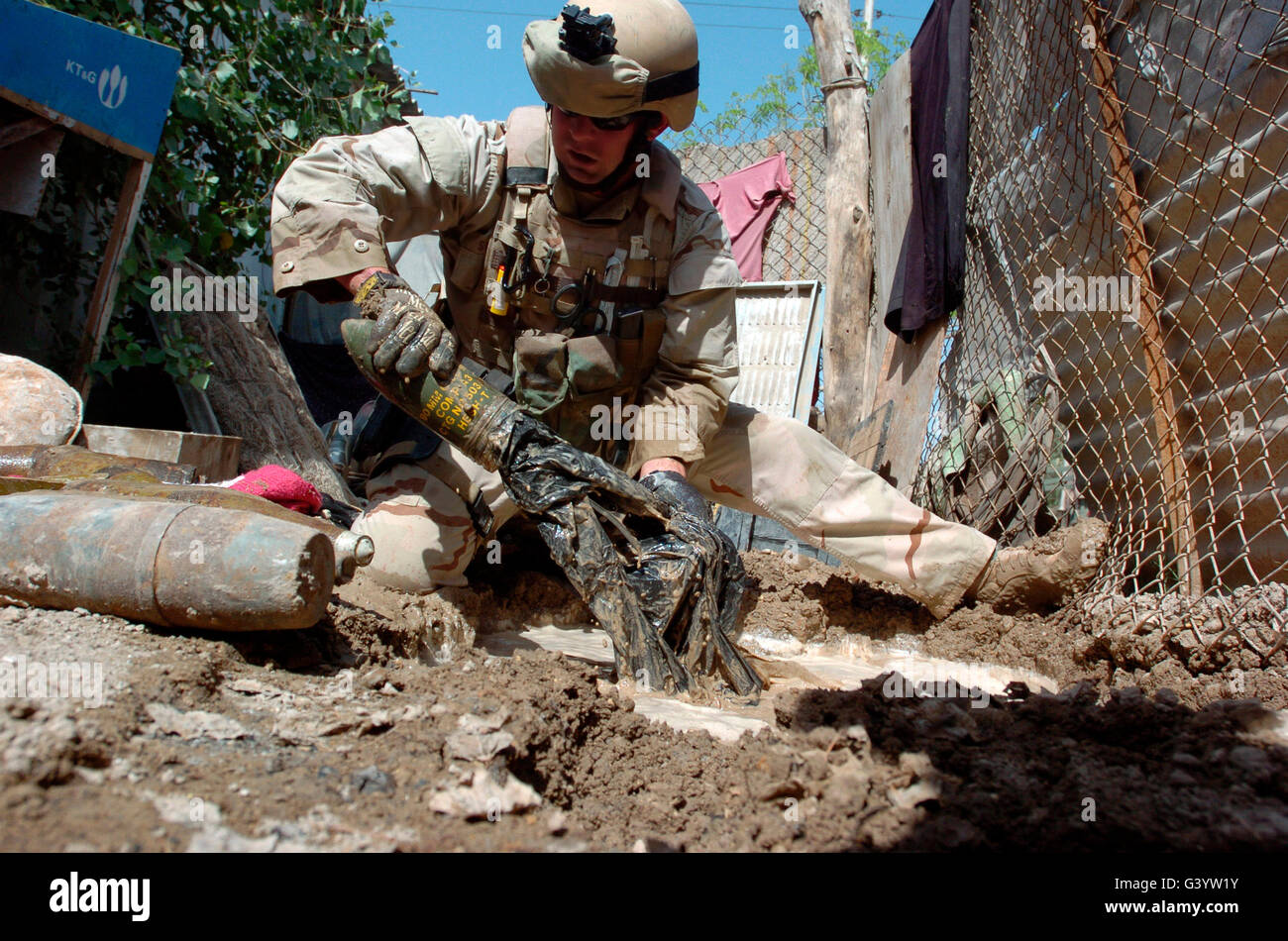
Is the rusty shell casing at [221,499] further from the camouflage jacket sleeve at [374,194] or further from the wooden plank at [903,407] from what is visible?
the wooden plank at [903,407]

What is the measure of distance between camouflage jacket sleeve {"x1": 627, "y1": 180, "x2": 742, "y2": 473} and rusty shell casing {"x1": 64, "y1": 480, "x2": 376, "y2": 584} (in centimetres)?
102

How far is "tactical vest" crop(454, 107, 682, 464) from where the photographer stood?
8.19ft

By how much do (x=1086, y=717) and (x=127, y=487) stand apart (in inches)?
82.6

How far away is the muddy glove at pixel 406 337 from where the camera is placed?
1946mm

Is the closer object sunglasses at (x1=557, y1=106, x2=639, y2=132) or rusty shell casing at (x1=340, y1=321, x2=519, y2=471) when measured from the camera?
rusty shell casing at (x1=340, y1=321, x2=519, y2=471)

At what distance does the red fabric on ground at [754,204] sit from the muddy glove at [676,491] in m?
4.59

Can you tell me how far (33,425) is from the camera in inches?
100
